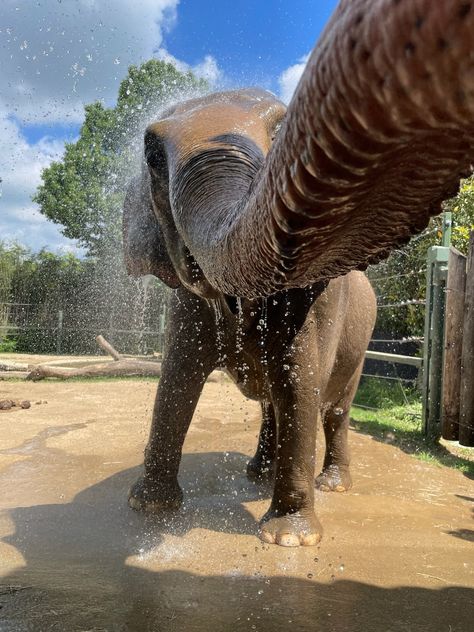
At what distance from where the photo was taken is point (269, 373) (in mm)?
2895

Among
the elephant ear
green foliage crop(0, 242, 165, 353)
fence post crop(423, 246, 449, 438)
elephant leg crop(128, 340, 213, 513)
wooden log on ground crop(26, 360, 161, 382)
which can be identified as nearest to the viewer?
the elephant ear

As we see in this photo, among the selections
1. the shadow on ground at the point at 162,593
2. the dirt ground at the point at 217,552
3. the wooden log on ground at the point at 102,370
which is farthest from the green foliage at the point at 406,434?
the wooden log on ground at the point at 102,370

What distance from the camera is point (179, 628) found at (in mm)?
1956

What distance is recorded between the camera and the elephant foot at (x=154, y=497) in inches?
126

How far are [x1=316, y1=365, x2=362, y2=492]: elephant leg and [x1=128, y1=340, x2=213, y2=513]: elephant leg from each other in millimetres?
1145

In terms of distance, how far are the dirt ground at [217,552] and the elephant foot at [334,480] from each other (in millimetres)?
93

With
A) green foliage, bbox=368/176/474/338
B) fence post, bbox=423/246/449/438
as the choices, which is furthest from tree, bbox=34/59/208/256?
fence post, bbox=423/246/449/438

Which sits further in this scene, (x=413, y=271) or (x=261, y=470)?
(x=413, y=271)

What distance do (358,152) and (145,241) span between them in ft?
6.87

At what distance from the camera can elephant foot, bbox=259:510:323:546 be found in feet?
9.28

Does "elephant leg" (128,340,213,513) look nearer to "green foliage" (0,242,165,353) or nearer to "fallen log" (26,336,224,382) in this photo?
"fallen log" (26,336,224,382)

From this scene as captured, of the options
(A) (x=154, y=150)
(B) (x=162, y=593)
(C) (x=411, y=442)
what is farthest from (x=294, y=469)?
(C) (x=411, y=442)

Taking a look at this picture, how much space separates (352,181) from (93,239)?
21126mm

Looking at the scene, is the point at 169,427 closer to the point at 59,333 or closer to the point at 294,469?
the point at 294,469
